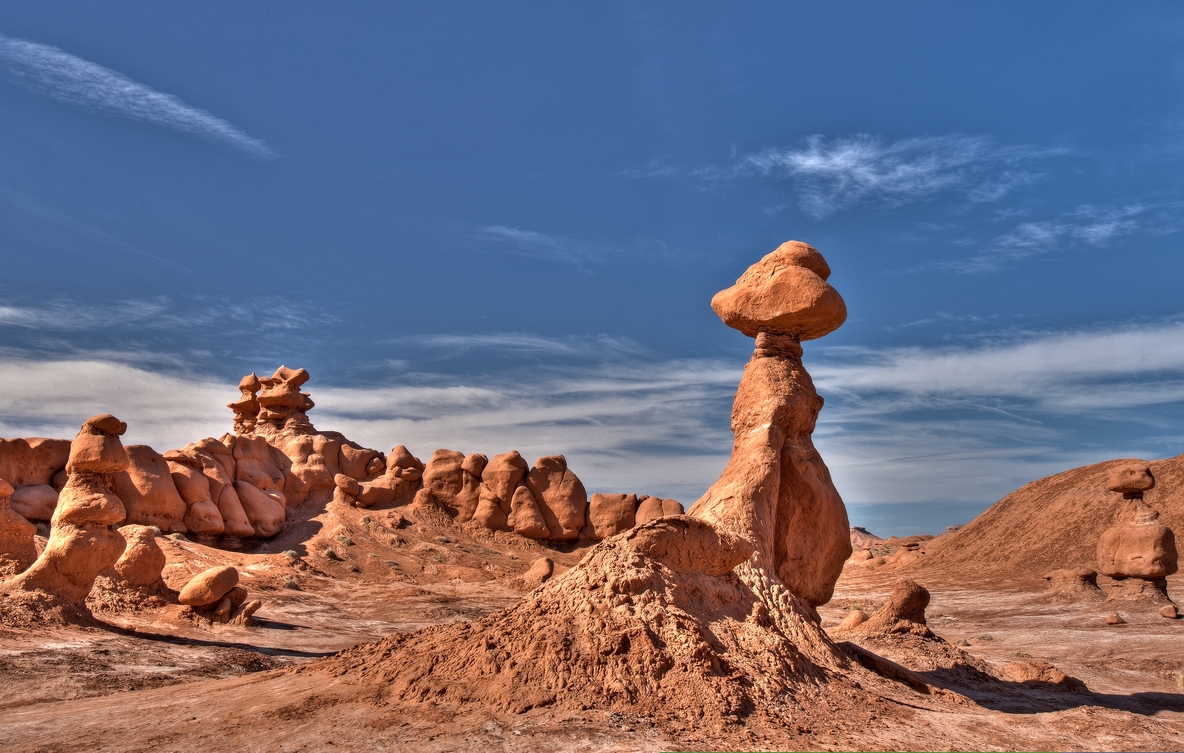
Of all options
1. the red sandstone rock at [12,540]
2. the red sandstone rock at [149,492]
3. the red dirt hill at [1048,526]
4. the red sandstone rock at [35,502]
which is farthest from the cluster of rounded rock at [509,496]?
the red sandstone rock at [12,540]

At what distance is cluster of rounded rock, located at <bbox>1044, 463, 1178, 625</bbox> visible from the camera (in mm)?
21156

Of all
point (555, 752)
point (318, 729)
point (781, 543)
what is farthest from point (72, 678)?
point (781, 543)

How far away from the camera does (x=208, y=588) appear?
1473 cm

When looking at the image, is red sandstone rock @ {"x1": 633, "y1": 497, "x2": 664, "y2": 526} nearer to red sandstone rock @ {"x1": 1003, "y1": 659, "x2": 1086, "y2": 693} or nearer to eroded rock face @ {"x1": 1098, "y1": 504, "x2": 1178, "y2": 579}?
eroded rock face @ {"x1": 1098, "y1": 504, "x2": 1178, "y2": 579}

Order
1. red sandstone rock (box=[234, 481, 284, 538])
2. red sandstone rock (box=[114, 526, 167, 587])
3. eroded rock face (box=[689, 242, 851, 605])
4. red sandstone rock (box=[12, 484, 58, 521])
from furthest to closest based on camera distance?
red sandstone rock (box=[234, 481, 284, 538]) → red sandstone rock (box=[12, 484, 58, 521]) → red sandstone rock (box=[114, 526, 167, 587]) → eroded rock face (box=[689, 242, 851, 605])

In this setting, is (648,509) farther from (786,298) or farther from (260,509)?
(786,298)

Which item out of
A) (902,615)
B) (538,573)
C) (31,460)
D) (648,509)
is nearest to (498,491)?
(648,509)

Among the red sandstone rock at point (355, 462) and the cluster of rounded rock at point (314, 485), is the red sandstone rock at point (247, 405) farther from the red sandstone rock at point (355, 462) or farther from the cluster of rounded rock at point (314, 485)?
the red sandstone rock at point (355, 462)

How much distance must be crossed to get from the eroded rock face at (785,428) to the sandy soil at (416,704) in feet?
5.76

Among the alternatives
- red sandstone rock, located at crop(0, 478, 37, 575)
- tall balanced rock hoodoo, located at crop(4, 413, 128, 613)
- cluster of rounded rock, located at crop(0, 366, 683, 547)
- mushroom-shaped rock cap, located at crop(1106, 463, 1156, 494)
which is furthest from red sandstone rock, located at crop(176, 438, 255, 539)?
mushroom-shaped rock cap, located at crop(1106, 463, 1156, 494)

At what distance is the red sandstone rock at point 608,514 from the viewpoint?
28.6 metres

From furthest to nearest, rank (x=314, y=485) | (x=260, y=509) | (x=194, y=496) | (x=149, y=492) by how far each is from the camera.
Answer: (x=314, y=485) → (x=260, y=509) → (x=194, y=496) → (x=149, y=492)

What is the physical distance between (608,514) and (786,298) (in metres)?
18.7

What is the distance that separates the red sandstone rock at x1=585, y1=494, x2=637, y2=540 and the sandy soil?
5243 millimetres
